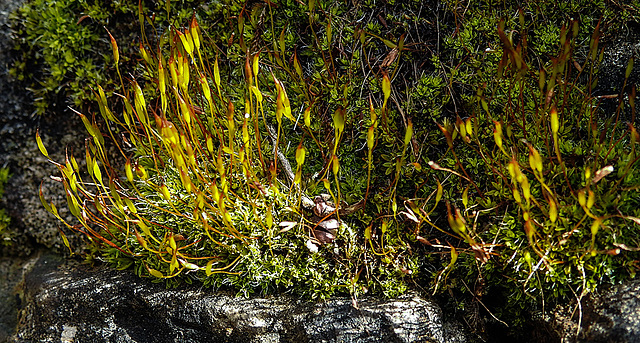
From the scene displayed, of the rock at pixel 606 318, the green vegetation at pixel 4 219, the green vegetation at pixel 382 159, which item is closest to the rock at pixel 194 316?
the green vegetation at pixel 382 159

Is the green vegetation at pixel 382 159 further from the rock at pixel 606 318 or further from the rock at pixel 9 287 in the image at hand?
the rock at pixel 9 287

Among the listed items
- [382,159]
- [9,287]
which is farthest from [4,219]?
[382,159]

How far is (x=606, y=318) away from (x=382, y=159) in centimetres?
111

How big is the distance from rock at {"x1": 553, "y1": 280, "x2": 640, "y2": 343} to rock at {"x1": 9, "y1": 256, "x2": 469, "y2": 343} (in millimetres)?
401

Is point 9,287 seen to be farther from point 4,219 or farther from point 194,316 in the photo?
point 194,316

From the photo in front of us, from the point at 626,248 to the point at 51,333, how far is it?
2464 mm

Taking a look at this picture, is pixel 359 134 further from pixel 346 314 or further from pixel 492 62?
pixel 346 314

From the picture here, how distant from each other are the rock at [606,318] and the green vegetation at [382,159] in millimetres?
60

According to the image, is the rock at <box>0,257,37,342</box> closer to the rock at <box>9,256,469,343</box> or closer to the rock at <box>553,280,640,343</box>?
the rock at <box>9,256,469,343</box>

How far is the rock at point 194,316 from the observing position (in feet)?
5.98

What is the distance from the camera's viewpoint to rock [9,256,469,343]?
5.98 ft

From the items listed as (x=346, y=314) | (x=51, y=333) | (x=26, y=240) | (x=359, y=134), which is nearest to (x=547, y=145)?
(x=359, y=134)

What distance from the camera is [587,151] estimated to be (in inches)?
75.4

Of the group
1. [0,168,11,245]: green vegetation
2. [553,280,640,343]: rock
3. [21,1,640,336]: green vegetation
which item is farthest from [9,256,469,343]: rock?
[0,168,11,245]: green vegetation
